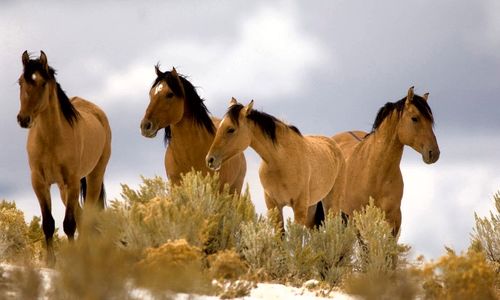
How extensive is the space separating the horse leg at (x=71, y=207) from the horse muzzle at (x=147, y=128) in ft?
3.54

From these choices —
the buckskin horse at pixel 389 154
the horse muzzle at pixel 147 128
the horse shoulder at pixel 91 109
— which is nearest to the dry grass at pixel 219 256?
the buckskin horse at pixel 389 154

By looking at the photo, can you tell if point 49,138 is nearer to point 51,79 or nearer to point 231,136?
point 51,79

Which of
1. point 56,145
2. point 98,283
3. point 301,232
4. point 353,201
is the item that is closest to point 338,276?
point 301,232

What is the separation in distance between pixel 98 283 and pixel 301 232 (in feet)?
16.9

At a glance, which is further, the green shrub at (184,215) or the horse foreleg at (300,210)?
the horse foreleg at (300,210)

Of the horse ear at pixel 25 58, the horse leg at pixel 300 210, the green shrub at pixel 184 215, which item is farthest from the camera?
the horse leg at pixel 300 210

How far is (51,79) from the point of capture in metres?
10.3

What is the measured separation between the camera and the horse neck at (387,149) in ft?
36.4

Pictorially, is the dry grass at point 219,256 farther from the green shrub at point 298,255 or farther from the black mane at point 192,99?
the black mane at point 192,99

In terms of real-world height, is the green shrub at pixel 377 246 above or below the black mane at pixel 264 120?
below

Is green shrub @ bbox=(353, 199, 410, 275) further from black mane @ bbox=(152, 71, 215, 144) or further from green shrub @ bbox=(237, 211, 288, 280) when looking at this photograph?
black mane @ bbox=(152, 71, 215, 144)

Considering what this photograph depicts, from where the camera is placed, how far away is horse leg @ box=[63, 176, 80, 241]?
409 inches

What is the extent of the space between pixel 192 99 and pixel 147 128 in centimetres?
73

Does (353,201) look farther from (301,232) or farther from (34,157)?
(34,157)
